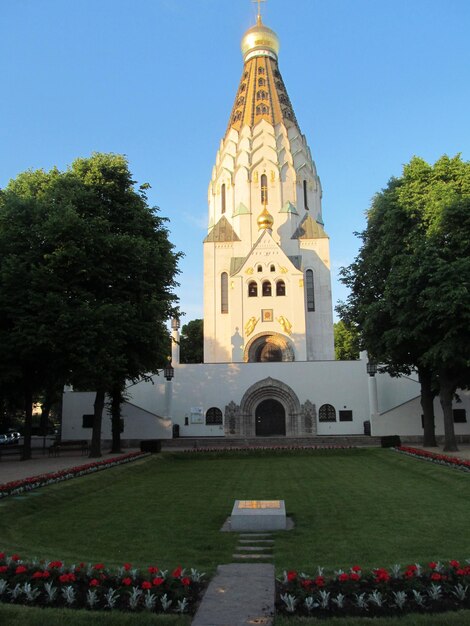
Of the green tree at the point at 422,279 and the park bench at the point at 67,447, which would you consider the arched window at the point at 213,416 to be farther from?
the green tree at the point at 422,279

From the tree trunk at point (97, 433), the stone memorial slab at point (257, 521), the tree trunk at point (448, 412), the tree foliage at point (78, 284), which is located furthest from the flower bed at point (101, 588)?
the tree trunk at point (448, 412)

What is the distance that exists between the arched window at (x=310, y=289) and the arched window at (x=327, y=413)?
1370 centimetres

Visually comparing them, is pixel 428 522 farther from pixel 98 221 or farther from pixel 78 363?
pixel 98 221

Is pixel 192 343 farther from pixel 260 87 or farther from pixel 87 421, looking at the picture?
pixel 260 87

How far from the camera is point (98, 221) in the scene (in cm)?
2184

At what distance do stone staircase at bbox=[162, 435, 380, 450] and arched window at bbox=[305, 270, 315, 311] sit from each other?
59.7 ft

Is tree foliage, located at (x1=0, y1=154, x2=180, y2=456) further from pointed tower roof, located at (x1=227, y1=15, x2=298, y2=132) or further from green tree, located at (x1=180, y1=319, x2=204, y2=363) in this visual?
green tree, located at (x1=180, y1=319, x2=204, y2=363)

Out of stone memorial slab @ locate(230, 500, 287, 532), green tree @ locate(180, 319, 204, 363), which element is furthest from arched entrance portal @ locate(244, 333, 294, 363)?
stone memorial slab @ locate(230, 500, 287, 532)

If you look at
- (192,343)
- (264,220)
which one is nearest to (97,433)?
(264,220)

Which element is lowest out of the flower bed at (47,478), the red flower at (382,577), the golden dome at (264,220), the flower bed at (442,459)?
the red flower at (382,577)

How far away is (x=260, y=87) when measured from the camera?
58750mm

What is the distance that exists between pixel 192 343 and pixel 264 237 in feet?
65.0

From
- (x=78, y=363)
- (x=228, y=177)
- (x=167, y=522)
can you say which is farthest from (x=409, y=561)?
(x=228, y=177)

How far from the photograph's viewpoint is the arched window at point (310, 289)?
49341 mm
